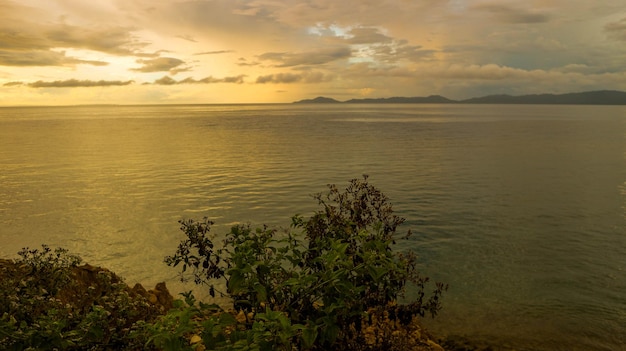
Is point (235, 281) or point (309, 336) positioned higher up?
point (235, 281)

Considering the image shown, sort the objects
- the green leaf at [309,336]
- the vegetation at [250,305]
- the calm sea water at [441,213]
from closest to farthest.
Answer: the green leaf at [309,336]
the vegetation at [250,305]
the calm sea water at [441,213]

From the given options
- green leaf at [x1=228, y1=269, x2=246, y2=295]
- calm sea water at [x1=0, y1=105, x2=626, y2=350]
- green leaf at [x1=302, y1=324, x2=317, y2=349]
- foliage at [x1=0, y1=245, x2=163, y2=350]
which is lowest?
calm sea water at [x1=0, y1=105, x2=626, y2=350]

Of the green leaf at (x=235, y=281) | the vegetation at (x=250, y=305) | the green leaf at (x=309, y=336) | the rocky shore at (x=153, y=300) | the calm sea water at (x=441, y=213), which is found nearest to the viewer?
the green leaf at (x=309, y=336)

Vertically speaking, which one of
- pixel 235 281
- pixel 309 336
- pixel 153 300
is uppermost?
pixel 235 281

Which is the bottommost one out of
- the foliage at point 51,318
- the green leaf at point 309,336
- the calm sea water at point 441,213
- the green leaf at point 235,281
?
the calm sea water at point 441,213

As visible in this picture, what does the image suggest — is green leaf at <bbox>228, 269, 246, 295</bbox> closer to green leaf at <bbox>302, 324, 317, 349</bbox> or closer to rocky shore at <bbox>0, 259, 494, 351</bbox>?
green leaf at <bbox>302, 324, 317, 349</bbox>

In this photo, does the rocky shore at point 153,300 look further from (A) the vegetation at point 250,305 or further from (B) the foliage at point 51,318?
(B) the foliage at point 51,318

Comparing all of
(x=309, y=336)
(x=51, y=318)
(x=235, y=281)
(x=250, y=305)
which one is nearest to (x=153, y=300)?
(x=250, y=305)

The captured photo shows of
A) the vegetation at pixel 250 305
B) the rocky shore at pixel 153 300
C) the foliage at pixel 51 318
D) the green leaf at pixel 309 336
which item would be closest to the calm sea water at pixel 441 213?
the rocky shore at pixel 153 300

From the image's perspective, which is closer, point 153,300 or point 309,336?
point 309,336

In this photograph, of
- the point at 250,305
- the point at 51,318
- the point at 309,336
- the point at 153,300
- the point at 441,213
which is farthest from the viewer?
the point at 441,213

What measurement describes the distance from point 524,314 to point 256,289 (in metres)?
13.0

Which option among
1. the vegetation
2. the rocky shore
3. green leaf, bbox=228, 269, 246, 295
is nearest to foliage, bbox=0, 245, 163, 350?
the vegetation

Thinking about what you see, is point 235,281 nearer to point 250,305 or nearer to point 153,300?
point 250,305
